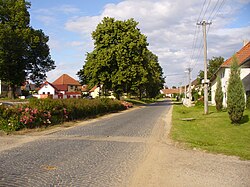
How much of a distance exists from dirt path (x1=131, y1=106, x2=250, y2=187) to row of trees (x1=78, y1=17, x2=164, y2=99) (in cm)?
3078

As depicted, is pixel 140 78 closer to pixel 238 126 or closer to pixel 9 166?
pixel 238 126

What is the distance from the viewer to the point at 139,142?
11.5 m

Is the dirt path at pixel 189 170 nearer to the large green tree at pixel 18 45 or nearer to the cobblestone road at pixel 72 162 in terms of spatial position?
the cobblestone road at pixel 72 162

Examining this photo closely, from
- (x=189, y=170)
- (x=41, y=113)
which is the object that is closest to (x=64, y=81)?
(x=41, y=113)

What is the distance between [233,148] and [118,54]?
31.5 m

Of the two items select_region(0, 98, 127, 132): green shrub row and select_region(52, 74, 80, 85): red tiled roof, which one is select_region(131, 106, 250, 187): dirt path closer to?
select_region(0, 98, 127, 132): green shrub row

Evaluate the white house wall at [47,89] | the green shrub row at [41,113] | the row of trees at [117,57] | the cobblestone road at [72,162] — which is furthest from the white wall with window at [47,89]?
the cobblestone road at [72,162]

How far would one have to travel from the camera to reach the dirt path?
6.16 metres

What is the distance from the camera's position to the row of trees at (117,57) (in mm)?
40281

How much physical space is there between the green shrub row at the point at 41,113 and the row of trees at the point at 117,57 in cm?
1671

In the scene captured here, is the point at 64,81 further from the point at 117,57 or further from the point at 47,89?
the point at 117,57

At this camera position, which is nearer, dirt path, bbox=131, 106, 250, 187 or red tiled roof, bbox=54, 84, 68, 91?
dirt path, bbox=131, 106, 250, 187

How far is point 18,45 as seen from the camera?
4675 cm

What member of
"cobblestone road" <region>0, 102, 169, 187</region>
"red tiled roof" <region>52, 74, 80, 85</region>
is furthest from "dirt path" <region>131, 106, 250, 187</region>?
"red tiled roof" <region>52, 74, 80, 85</region>
